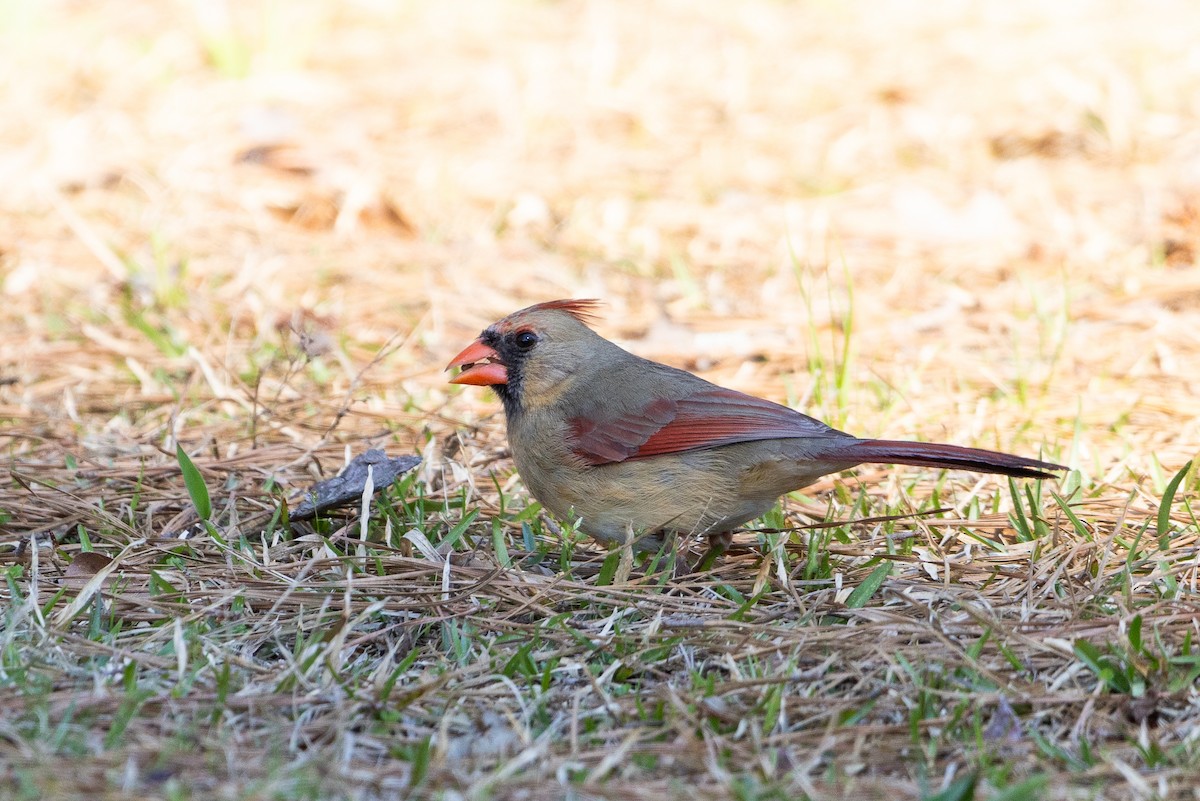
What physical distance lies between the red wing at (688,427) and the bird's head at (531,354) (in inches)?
9.5

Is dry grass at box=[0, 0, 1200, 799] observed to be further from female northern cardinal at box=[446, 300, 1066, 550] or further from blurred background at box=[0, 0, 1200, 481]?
female northern cardinal at box=[446, 300, 1066, 550]

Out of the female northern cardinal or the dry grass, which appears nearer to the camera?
the dry grass

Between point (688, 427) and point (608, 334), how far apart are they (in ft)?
6.73

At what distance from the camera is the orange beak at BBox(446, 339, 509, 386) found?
11.7ft

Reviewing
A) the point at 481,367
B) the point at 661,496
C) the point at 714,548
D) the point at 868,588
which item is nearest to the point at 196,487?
the point at 481,367

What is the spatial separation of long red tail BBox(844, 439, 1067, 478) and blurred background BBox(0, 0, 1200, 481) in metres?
1.07

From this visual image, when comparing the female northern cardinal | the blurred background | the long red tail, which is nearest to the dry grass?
the blurred background

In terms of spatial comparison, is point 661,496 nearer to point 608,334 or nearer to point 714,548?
point 714,548

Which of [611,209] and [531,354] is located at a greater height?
[531,354]

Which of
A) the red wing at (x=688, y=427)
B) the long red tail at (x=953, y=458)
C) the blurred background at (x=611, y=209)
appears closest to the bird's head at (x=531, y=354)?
the red wing at (x=688, y=427)

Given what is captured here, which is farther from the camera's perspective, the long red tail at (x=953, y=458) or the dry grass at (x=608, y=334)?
the long red tail at (x=953, y=458)

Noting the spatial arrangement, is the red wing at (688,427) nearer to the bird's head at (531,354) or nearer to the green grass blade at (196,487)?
the bird's head at (531,354)

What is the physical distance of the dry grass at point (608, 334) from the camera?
2332mm

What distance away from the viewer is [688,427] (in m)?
3.25
